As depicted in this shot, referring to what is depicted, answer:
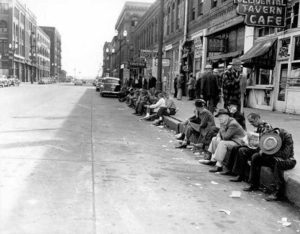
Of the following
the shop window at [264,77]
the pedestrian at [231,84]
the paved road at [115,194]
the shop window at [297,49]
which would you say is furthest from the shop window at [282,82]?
the paved road at [115,194]

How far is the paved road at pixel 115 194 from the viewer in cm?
443

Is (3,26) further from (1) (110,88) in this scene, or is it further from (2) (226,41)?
(2) (226,41)

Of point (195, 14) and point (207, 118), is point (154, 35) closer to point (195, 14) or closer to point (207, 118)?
point (195, 14)

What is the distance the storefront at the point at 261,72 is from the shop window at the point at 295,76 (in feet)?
3.89

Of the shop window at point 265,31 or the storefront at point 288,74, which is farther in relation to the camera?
the shop window at point 265,31

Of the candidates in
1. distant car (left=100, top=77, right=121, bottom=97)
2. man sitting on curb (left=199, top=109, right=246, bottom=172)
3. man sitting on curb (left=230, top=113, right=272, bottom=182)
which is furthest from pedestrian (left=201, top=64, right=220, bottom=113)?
distant car (left=100, top=77, right=121, bottom=97)

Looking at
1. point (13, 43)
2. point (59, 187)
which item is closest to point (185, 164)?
point (59, 187)

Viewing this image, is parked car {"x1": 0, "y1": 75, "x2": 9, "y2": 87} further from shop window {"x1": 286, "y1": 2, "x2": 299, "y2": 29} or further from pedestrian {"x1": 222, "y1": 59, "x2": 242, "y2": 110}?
pedestrian {"x1": 222, "y1": 59, "x2": 242, "y2": 110}

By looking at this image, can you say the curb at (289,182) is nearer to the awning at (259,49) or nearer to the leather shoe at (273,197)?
the leather shoe at (273,197)

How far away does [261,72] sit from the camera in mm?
18234

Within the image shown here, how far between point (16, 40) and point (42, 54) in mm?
35848

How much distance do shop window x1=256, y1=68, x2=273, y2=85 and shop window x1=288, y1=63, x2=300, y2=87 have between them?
171 centimetres

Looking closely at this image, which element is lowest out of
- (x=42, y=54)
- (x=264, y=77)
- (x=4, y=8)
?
(x=264, y=77)

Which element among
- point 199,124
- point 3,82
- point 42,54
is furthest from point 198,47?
point 42,54
